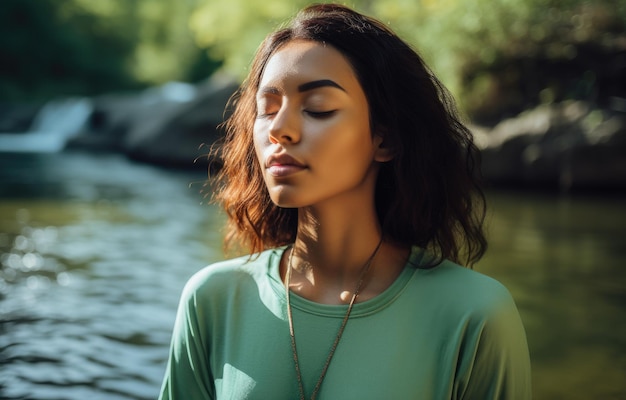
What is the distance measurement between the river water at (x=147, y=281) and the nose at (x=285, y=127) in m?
1.12

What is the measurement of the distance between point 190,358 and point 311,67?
762mm

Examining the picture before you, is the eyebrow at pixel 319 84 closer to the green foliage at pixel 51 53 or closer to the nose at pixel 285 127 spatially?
the nose at pixel 285 127

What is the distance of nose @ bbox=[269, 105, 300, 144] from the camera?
181 centimetres

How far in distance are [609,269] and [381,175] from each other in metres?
6.21

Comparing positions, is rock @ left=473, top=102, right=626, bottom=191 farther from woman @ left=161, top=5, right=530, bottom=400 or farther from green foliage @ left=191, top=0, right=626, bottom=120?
woman @ left=161, top=5, right=530, bottom=400

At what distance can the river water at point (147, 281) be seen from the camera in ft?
14.9

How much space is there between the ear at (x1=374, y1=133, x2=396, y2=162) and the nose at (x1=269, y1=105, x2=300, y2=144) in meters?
0.24

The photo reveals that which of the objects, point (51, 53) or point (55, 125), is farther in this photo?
point (51, 53)

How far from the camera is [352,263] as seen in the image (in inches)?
77.9

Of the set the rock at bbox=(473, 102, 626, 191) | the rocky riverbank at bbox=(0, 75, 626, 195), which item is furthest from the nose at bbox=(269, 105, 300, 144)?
the rock at bbox=(473, 102, 626, 191)

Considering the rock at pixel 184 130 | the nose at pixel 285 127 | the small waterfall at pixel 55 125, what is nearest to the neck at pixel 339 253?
the nose at pixel 285 127

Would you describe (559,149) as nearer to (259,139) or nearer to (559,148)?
(559,148)

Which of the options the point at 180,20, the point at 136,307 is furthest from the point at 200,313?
the point at 180,20

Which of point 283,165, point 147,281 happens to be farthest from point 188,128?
point 283,165
